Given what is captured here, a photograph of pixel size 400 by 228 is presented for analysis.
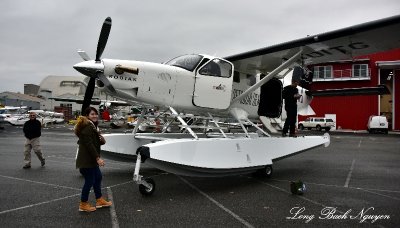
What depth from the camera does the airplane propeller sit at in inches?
288

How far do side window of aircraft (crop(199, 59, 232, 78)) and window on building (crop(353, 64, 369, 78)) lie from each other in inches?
1459

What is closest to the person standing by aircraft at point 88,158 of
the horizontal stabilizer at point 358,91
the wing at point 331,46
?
the wing at point 331,46

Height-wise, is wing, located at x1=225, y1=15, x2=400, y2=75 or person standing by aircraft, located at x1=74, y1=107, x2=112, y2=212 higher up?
wing, located at x1=225, y1=15, x2=400, y2=75

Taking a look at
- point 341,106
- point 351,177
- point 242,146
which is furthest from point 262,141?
point 341,106

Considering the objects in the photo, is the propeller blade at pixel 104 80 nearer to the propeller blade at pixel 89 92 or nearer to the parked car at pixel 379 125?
the propeller blade at pixel 89 92

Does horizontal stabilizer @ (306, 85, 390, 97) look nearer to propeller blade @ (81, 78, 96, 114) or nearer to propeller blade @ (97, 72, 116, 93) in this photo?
propeller blade @ (97, 72, 116, 93)

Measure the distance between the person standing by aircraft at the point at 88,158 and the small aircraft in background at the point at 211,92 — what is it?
76 centimetres

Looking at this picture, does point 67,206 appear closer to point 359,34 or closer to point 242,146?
point 242,146

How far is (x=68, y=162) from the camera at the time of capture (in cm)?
1147

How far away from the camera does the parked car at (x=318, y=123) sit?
40.3m

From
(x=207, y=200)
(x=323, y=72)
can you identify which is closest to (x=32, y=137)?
(x=207, y=200)

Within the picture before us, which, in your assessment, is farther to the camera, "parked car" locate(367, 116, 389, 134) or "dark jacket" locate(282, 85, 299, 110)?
"parked car" locate(367, 116, 389, 134)

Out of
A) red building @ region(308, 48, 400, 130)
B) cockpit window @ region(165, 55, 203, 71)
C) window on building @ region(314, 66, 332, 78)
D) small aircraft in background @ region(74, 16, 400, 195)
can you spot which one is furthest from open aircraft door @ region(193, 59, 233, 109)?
window on building @ region(314, 66, 332, 78)

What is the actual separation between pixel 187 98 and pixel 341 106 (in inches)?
1507
